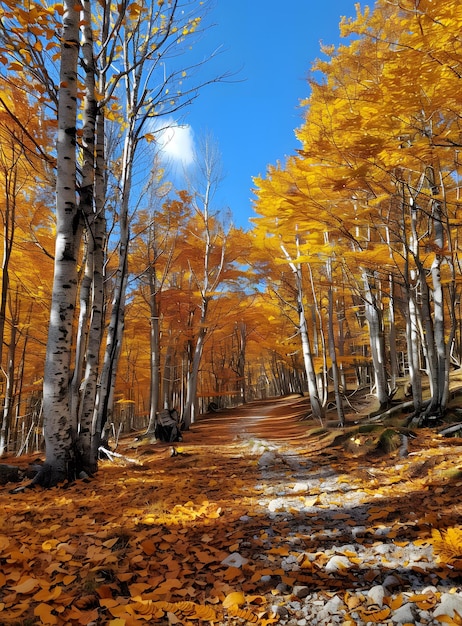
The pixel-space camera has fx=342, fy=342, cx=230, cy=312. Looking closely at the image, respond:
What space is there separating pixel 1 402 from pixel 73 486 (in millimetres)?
15100

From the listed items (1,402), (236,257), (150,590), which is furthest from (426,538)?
(1,402)

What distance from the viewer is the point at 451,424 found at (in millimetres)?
5848

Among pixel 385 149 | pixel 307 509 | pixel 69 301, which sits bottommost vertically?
pixel 307 509

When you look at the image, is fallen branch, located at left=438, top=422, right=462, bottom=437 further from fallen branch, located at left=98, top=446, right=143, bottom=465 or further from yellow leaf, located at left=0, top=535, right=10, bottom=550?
yellow leaf, located at left=0, top=535, right=10, bottom=550

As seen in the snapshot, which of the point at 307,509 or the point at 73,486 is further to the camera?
the point at 73,486

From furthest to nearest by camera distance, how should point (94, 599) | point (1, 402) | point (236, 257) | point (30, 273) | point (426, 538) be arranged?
point (1, 402) → point (236, 257) → point (30, 273) → point (426, 538) → point (94, 599)

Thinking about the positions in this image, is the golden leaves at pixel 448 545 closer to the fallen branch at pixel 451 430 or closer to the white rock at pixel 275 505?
the white rock at pixel 275 505

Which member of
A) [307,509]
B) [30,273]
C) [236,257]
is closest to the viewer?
[307,509]

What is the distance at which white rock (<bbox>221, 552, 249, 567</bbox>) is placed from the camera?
2357mm

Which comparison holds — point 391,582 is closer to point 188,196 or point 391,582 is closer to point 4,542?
point 4,542

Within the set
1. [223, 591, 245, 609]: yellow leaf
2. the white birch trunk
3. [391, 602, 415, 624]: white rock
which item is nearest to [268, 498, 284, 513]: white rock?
[223, 591, 245, 609]: yellow leaf

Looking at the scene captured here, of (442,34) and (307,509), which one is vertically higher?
(442,34)

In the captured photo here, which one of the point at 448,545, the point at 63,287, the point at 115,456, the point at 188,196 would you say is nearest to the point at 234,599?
the point at 448,545

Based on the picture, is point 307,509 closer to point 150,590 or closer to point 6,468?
point 150,590
